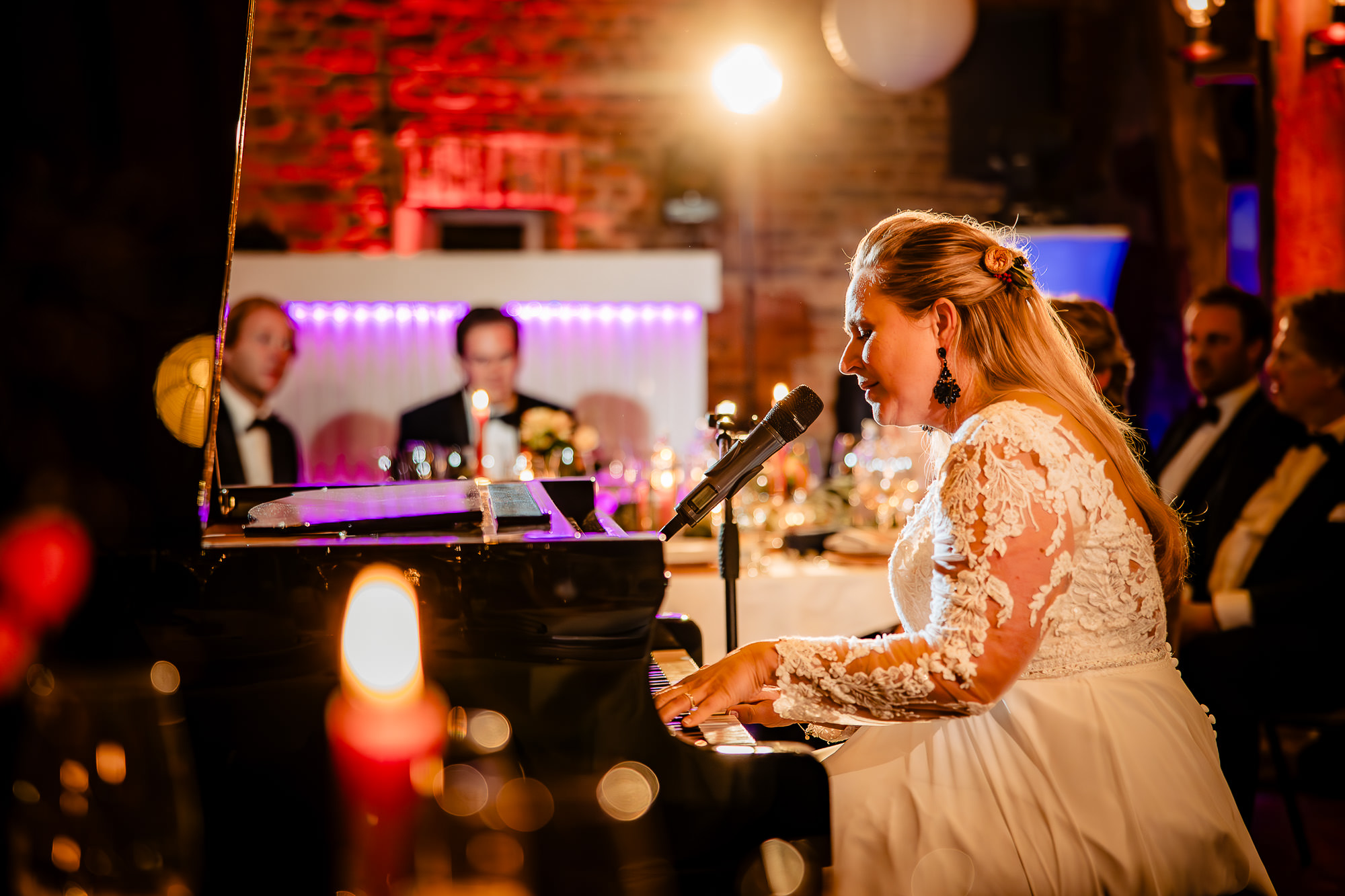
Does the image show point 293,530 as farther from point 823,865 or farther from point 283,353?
point 283,353

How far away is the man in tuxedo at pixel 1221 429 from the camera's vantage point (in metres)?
3.51

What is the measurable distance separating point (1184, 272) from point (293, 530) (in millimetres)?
5700

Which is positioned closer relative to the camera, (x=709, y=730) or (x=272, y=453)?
(x=709, y=730)

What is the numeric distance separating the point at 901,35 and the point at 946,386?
4.10 m

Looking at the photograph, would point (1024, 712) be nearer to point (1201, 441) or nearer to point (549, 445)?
point (549, 445)

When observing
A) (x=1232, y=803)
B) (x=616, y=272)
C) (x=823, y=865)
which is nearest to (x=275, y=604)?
(x=823, y=865)

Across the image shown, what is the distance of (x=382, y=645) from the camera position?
141cm

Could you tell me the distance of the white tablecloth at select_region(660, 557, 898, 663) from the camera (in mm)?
3303

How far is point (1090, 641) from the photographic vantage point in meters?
1.71

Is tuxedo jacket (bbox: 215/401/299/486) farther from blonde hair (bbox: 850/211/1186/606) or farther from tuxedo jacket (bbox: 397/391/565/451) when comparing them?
blonde hair (bbox: 850/211/1186/606)

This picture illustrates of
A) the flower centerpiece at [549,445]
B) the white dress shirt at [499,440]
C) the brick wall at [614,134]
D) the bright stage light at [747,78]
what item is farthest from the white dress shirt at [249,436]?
the bright stage light at [747,78]

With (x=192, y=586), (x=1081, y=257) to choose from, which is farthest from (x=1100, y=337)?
(x=1081, y=257)

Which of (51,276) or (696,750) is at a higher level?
(51,276)

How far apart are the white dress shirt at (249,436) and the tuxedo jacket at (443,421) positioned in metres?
0.81
